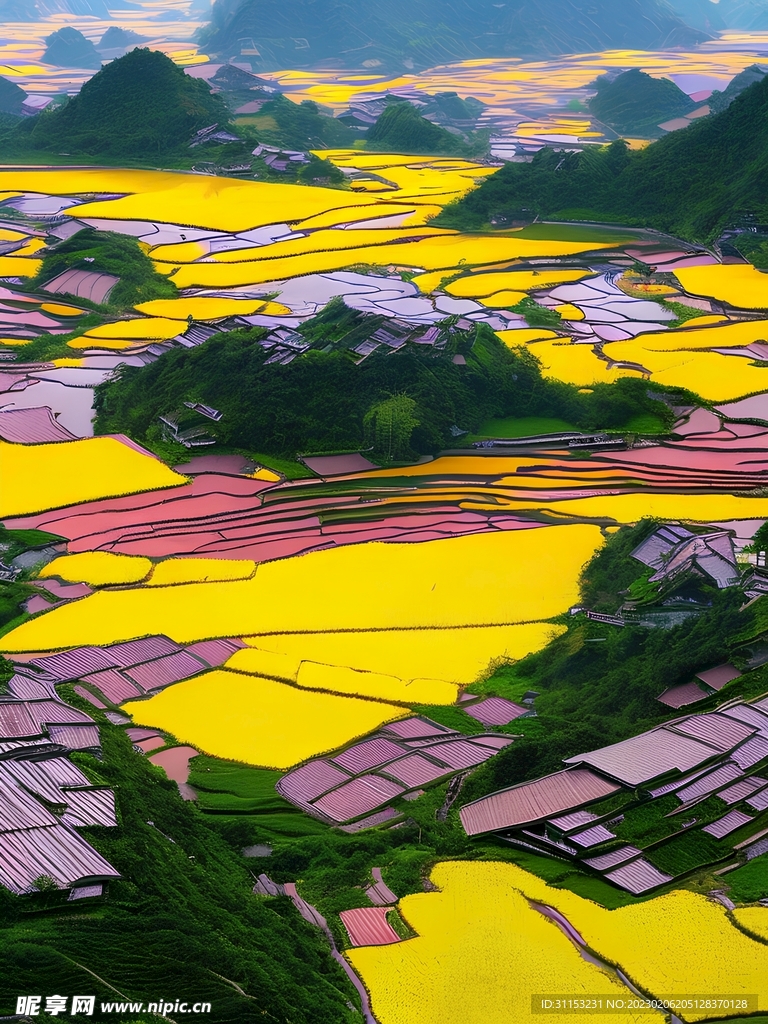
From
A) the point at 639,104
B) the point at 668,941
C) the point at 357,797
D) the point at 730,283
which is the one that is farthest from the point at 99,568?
the point at 639,104

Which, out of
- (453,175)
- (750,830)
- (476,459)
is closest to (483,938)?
(750,830)

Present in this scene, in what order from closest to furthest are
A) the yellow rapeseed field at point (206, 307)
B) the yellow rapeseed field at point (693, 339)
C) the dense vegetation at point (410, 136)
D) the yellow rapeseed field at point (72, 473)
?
the yellow rapeseed field at point (72, 473) < the yellow rapeseed field at point (693, 339) < the yellow rapeseed field at point (206, 307) < the dense vegetation at point (410, 136)

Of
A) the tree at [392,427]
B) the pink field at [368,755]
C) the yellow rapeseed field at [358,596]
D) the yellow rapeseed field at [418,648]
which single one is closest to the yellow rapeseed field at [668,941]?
the pink field at [368,755]

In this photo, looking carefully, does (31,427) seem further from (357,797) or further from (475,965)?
(475,965)

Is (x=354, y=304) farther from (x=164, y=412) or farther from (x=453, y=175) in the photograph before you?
(x=453, y=175)

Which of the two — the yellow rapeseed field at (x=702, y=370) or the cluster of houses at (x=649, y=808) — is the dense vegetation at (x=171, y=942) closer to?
the cluster of houses at (x=649, y=808)
